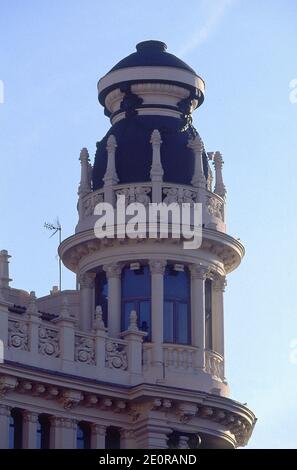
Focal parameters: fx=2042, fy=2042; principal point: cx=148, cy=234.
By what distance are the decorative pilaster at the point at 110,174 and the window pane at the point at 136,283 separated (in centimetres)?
244

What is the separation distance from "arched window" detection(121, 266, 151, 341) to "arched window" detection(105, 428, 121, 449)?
13.9ft

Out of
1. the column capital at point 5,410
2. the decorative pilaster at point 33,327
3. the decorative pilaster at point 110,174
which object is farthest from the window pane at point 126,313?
the column capital at point 5,410

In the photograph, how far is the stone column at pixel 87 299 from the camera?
6800 cm

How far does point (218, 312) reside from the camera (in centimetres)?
6825

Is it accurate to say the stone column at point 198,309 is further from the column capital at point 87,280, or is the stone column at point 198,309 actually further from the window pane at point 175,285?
the column capital at point 87,280

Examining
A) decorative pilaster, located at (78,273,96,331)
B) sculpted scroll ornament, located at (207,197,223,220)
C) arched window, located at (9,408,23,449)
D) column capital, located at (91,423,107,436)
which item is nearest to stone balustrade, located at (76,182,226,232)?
sculpted scroll ornament, located at (207,197,223,220)

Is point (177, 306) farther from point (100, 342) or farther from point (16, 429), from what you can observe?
point (16, 429)

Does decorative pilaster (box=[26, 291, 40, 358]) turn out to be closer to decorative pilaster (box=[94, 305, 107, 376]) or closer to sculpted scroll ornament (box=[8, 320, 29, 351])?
sculpted scroll ornament (box=[8, 320, 29, 351])

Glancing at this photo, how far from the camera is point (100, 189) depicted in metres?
68.1

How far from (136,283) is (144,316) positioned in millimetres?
1183

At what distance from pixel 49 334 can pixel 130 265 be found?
556 cm

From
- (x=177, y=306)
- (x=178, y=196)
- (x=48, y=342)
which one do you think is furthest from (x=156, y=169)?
(x=48, y=342)

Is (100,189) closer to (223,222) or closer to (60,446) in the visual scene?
(223,222)

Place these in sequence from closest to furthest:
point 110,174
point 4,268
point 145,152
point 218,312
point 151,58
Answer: point 110,174, point 218,312, point 145,152, point 4,268, point 151,58
